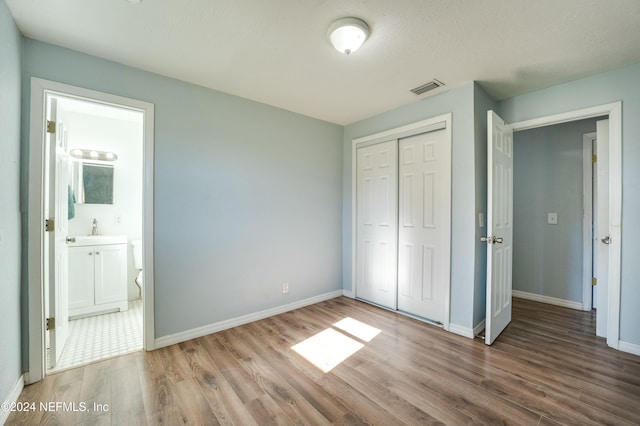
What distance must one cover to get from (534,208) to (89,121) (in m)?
6.05

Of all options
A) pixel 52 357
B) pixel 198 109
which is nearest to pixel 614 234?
pixel 198 109

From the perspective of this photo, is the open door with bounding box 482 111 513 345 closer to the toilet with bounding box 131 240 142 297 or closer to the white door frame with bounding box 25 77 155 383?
the white door frame with bounding box 25 77 155 383

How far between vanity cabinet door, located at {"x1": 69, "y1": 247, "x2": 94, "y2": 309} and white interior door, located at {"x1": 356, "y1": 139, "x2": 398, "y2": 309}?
128 inches

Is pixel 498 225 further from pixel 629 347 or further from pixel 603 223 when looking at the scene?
pixel 629 347

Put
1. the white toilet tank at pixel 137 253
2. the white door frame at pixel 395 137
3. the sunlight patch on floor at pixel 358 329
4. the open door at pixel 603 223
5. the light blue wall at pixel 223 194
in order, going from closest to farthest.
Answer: the light blue wall at pixel 223 194
the open door at pixel 603 223
the sunlight patch on floor at pixel 358 329
the white door frame at pixel 395 137
the white toilet tank at pixel 137 253

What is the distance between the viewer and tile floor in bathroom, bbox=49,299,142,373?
2.23 m

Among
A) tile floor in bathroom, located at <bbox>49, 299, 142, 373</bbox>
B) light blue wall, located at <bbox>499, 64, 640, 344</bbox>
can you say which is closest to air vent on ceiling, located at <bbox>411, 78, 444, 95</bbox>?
light blue wall, located at <bbox>499, 64, 640, 344</bbox>

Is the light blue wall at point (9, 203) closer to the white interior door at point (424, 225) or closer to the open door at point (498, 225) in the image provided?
the white interior door at point (424, 225)

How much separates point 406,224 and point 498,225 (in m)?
0.92

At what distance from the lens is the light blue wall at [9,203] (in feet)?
5.07

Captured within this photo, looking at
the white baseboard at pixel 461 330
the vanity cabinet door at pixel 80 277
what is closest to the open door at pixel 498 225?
the white baseboard at pixel 461 330

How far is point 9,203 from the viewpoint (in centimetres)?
166

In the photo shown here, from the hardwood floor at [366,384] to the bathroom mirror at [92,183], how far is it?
7.34 ft

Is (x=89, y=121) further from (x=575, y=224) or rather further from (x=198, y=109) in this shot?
(x=575, y=224)
